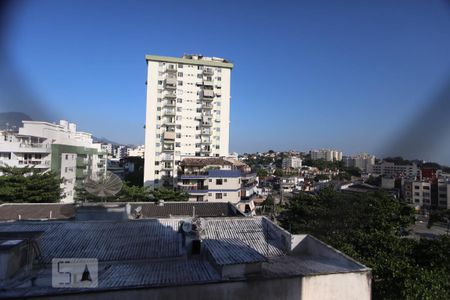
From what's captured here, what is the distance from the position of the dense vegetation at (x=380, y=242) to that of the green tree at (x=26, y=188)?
10854mm

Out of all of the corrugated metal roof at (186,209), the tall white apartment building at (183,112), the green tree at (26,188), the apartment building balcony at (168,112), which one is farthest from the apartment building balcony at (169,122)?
the corrugated metal roof at (186,209)

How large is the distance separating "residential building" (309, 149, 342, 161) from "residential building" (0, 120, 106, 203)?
62.1 m

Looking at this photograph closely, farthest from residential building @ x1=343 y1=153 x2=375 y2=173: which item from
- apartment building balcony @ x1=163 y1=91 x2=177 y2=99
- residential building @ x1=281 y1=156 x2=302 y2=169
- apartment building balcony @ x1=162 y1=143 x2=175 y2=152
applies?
residential building @ x1=281 y1=156 x2=302 y2=169

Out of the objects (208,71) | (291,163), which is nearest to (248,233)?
(208,71)

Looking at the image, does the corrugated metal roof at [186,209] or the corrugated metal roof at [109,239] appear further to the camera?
the corrugated metal roof at [186,209]

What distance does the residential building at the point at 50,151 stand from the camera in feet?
58.8

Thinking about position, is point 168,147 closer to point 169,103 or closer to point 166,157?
point 166,157

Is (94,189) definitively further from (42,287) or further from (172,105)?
(172,105)

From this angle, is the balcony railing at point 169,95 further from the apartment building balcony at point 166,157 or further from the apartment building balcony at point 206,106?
the apartment building balcony at point 166,157

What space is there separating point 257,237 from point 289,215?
7.86 metres

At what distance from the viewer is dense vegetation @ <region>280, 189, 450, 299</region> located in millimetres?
5621

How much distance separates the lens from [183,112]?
2609cm

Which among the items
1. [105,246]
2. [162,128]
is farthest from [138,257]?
[162,128]

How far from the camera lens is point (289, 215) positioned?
14039 millimetres
